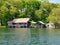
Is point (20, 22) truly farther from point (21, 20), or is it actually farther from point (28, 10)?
point (28, 10)

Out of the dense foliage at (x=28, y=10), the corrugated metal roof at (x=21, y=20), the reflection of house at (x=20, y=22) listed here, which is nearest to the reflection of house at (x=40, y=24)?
the dense foliage at (x=28, y=10)

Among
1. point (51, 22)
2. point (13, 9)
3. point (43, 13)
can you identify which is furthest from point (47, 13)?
point (13, 9)

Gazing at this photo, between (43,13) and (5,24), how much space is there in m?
13.2

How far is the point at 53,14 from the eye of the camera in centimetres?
7606

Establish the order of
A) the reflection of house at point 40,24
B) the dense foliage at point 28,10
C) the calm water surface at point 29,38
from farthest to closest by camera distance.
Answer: the reflection of house at point 40,24
the dense foliage at point 28,10
the calm water surface at point 29,38

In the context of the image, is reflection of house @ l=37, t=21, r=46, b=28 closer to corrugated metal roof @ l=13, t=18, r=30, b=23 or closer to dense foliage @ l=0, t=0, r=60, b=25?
dense foliage @ l=0, t=0, r=60, b=25

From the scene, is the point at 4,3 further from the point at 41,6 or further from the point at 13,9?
the point at 41,6

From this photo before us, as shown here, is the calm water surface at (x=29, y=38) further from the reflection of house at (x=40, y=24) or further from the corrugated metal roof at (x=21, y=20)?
the corrugated metal roof at (x=21, y=20)

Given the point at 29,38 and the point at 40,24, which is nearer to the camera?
the point at 29,38

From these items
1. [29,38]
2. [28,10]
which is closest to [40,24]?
[28,10]

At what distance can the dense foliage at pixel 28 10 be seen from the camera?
7662 centimetres

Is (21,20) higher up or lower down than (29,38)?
lower down

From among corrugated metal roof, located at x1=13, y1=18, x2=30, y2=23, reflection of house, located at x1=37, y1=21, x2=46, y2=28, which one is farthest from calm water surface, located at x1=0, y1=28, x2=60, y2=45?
corrugated metal roof, located at x1=13, y1=18, x2=30, y2=23

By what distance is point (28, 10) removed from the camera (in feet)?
268
